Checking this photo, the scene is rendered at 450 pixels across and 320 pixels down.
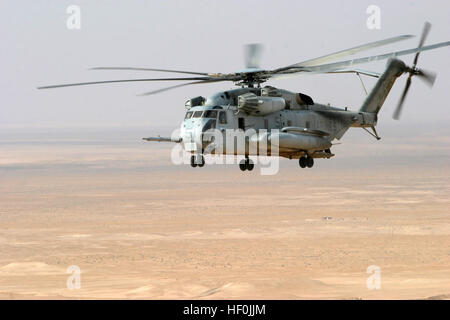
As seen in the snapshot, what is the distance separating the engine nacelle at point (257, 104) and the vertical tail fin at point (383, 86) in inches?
343

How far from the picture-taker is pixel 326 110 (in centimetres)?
5072

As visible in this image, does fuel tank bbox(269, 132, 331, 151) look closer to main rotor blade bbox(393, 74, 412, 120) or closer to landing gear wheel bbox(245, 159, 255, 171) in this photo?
landing gear wheel bbox(245, 159, 255, 171)

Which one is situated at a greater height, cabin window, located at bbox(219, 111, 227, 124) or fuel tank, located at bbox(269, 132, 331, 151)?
cabin window, located at bbox(219, 111, 227, 124)

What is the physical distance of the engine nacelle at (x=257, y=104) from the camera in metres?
45.8

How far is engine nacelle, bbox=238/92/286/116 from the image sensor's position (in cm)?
4581

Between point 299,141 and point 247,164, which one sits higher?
point 299,141

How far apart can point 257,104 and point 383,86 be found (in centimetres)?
1187

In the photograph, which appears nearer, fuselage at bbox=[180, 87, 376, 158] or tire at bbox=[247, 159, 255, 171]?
fuselage at bbox=[180, 87, 376, 158]

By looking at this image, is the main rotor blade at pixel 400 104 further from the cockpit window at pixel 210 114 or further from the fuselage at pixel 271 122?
the cockpit window at pixel 210 114

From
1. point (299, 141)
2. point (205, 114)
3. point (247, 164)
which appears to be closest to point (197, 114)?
point (205, 114)

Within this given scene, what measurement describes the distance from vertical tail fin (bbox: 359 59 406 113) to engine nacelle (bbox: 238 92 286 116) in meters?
8.72

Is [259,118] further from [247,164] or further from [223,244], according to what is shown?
[223,244]

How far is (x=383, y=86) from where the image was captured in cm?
5425

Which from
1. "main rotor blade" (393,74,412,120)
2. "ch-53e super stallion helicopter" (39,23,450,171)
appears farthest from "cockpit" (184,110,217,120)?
"main rotor blade" (393,74,412,120)
